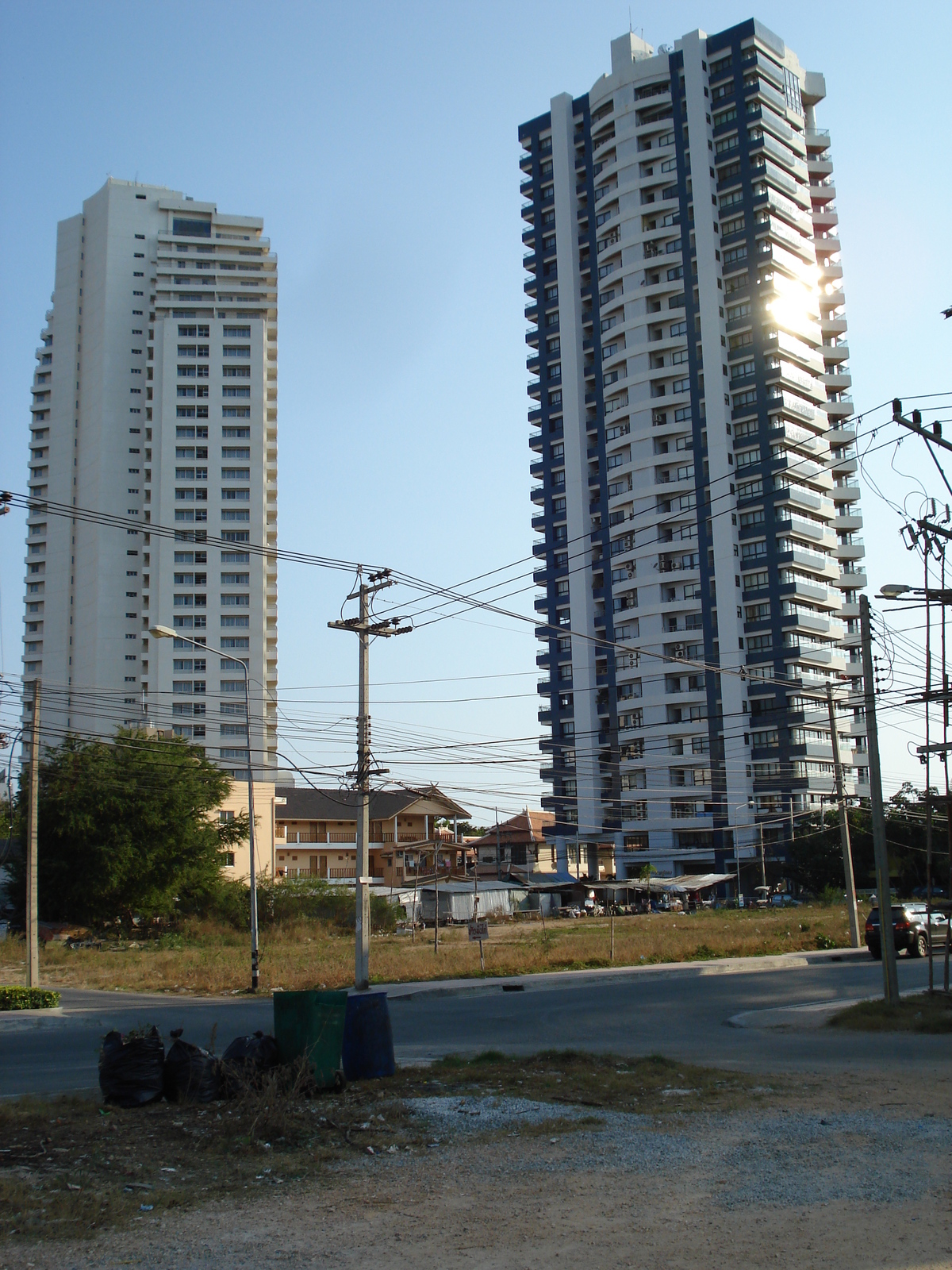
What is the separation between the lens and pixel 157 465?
110 metres

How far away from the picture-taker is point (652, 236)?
3674 inches

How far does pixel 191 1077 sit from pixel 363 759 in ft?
57.7

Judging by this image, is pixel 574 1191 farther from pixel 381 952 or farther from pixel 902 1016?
pixel 381 952

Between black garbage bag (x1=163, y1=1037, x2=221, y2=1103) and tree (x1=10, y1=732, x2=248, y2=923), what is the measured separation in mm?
39892

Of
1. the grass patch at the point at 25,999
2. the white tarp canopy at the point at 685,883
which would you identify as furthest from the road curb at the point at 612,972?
the white tarp canopy at the point at 685,883

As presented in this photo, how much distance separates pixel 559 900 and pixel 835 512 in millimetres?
41452

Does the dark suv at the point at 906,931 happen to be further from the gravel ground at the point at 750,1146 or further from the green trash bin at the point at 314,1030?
the green trash bin at the point at 314,1030

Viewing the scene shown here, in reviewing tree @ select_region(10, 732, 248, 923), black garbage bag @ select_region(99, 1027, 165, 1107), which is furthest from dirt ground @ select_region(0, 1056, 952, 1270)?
tree @ select_region(10, 732, 248, 923)

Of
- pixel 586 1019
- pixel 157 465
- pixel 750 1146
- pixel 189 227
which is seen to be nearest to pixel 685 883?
pixel 586 1019

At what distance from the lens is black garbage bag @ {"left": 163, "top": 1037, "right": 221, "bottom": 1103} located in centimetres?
985

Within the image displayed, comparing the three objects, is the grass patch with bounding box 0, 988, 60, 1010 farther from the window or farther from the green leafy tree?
the window

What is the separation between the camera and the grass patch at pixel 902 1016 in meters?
16.0

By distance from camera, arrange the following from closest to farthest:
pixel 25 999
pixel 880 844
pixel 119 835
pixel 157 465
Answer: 1. pixel 880 844
2. pixel 25 999
3. pixel 119 835
4. pixel 157 465

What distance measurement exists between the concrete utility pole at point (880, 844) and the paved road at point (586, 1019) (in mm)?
1740
